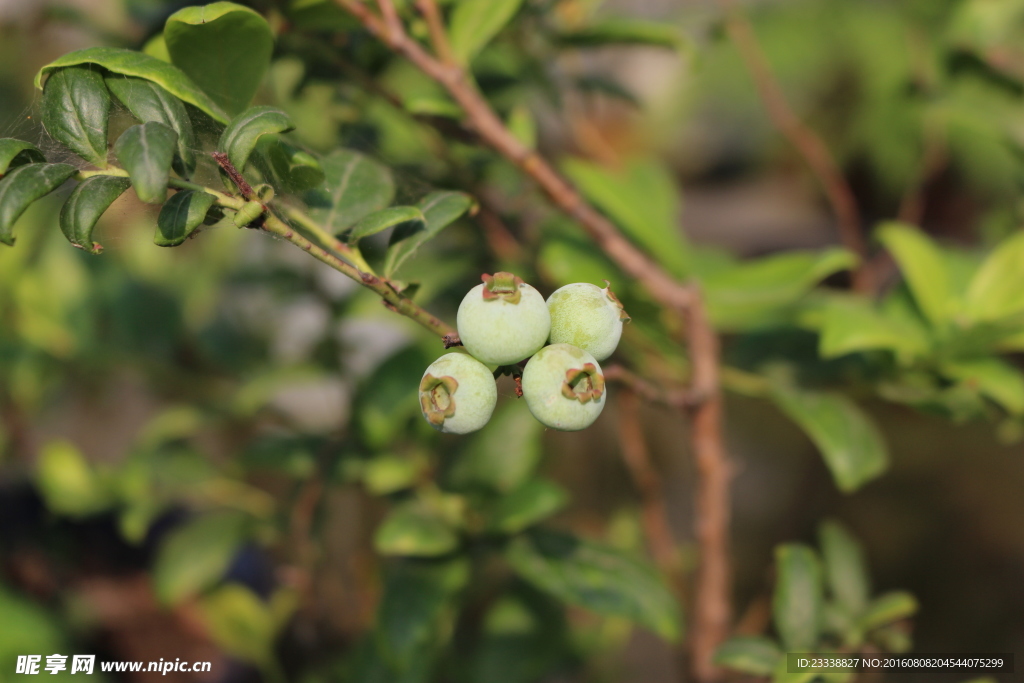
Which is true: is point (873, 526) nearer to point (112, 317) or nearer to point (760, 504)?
point (760, 504)

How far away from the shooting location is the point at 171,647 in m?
0.90

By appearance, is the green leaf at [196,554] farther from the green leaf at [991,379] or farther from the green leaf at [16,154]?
the green leaf at [991,379]

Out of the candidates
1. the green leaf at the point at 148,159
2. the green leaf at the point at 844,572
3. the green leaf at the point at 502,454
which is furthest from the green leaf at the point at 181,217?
the green leaf at the point at 844,572

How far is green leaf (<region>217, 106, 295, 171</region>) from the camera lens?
296 mm

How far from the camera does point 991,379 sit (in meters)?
0.51

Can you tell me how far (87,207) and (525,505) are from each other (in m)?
0.37

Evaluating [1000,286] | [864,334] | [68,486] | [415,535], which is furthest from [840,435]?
[68,486]

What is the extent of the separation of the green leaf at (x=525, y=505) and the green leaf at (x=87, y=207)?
344 millimetres

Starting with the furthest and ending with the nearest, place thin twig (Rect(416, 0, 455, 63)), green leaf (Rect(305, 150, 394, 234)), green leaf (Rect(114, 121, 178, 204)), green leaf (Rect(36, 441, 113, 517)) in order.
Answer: green leaf (Rect(36, 441, 113, 517)), thin twig (Rect(416, 0, 455, 63)), green leaf (Rect(305, 150, 394, 234)), green leaf (Rect(114, 121, 178, 204))

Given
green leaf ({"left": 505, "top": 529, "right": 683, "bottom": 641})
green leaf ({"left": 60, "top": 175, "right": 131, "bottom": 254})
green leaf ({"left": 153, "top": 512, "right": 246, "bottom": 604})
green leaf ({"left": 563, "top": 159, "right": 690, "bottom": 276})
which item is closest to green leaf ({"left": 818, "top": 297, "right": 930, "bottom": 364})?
green leaf ({"left": 563, "top": 159, "right": 690, "bottom": 276})

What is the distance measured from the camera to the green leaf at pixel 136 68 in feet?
1.03

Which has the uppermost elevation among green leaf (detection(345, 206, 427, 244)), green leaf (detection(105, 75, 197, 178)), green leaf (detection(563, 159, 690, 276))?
green leaf (detection(563, 159, 690, 276))

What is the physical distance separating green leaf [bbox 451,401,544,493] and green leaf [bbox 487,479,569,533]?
0.05 ft

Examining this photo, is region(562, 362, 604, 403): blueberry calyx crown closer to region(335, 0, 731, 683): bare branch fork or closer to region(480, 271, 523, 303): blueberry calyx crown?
region(480, 271, 523, 303): blueberry calyx crown
